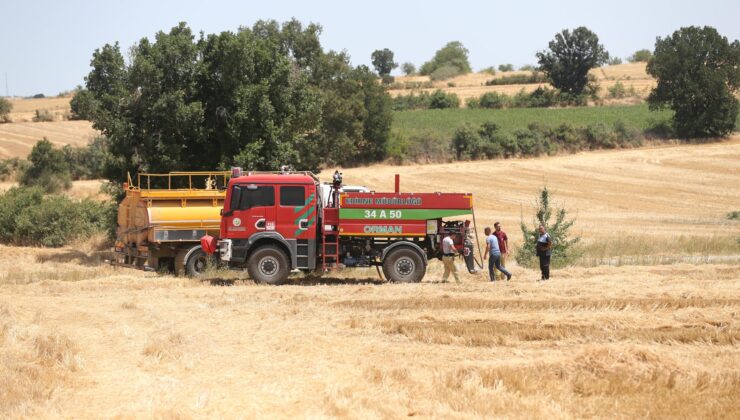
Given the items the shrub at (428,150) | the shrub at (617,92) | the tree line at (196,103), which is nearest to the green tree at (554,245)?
the tree line at (196,103)

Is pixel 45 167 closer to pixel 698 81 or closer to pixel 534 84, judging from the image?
pixel 698 81

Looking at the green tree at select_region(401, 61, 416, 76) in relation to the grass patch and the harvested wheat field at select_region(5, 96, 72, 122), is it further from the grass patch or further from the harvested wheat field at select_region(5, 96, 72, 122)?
the grass patch

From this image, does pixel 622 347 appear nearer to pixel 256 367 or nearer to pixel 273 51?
pixel 256 367

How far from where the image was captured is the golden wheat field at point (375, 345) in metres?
10.5

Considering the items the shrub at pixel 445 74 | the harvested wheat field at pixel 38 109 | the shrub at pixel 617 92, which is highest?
the shrub at pixel 445 74

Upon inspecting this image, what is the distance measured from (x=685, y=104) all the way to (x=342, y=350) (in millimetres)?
62112

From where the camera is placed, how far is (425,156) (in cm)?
6281

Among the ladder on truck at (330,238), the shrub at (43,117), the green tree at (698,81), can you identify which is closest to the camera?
the ladder on truck at (330,238)

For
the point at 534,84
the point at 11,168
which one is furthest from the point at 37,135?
the point at 534,84

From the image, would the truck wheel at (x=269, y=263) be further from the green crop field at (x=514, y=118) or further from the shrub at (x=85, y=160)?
the green crop field at (x=514, y=118)

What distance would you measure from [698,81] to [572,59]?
26689 millimetres

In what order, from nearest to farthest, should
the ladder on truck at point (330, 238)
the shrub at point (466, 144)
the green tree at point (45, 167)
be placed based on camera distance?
the ladder on truck at point (330, 238), the green tree at point (45, 167), the shrub at point (466, 144)

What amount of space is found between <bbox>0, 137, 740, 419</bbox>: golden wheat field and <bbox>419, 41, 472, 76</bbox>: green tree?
140m

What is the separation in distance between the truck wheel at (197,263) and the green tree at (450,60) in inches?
5371
